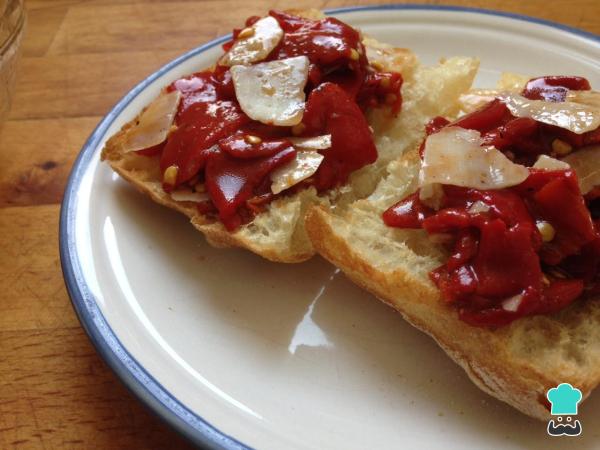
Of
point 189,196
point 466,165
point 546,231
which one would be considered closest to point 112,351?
point 189,196

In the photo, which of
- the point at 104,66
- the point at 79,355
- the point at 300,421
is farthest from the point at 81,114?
the point at 300,421

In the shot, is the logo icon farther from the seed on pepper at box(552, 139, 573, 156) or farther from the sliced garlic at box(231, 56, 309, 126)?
the sliced garlic at box(231, 56, 309, 126)

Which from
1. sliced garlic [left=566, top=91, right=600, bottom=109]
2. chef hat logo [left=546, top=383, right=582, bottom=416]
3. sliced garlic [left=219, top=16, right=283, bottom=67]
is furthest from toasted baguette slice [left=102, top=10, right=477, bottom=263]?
chef hat logo [left=546, top=383, right=582, bottom=416]

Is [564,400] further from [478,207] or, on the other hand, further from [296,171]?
[296,171]

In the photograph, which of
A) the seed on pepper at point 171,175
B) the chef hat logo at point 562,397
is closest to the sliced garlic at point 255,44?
the seed on pepper at point 171,175

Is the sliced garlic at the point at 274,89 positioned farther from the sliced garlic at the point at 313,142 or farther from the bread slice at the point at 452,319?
the bread slice at the point at 452,319

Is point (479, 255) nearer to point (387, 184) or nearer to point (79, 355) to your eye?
point (387, 184)

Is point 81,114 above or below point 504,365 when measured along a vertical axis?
below
